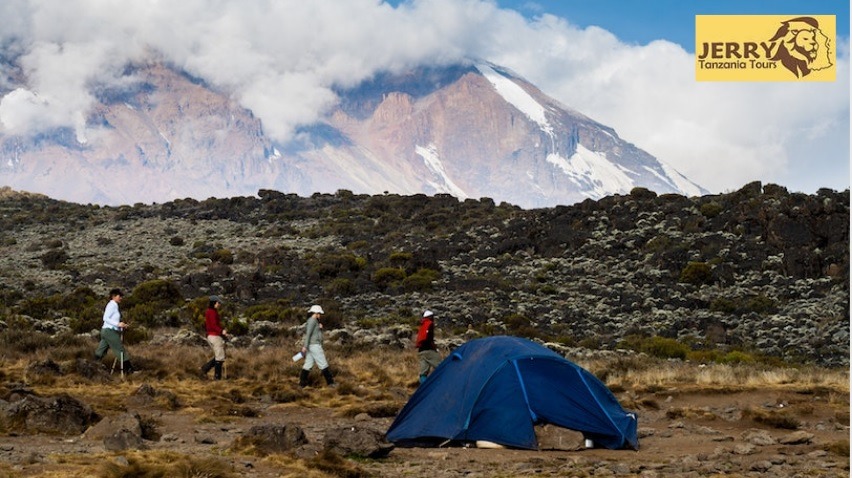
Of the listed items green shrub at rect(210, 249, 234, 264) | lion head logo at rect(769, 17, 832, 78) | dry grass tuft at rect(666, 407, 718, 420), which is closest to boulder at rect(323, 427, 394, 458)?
dry grass tuft at rect(666, 407, 718, 420)

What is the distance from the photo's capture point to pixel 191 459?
9852mm

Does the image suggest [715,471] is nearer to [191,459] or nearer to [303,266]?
[191,459]

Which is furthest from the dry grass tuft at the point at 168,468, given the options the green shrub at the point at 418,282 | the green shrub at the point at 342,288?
the green shrub at the point at 342,288

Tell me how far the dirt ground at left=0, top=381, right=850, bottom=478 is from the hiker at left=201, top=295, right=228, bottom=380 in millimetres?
2619

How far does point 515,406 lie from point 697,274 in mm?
27865

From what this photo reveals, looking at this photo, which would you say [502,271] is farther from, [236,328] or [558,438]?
[558,438]

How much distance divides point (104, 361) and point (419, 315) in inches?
661

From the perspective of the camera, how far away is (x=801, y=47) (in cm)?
1156

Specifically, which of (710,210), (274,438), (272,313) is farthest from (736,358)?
(710,210)

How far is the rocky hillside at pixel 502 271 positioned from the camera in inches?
1278

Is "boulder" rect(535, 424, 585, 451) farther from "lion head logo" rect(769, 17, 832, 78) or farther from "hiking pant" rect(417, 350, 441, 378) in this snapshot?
"lion head logo" rect(769, 17, 832, 78)

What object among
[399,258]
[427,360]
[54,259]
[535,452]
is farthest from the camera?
[54,259]

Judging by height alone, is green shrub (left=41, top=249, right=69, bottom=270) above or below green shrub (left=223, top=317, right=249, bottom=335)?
above

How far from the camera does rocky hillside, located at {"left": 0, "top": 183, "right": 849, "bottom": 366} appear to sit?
32.5 m
